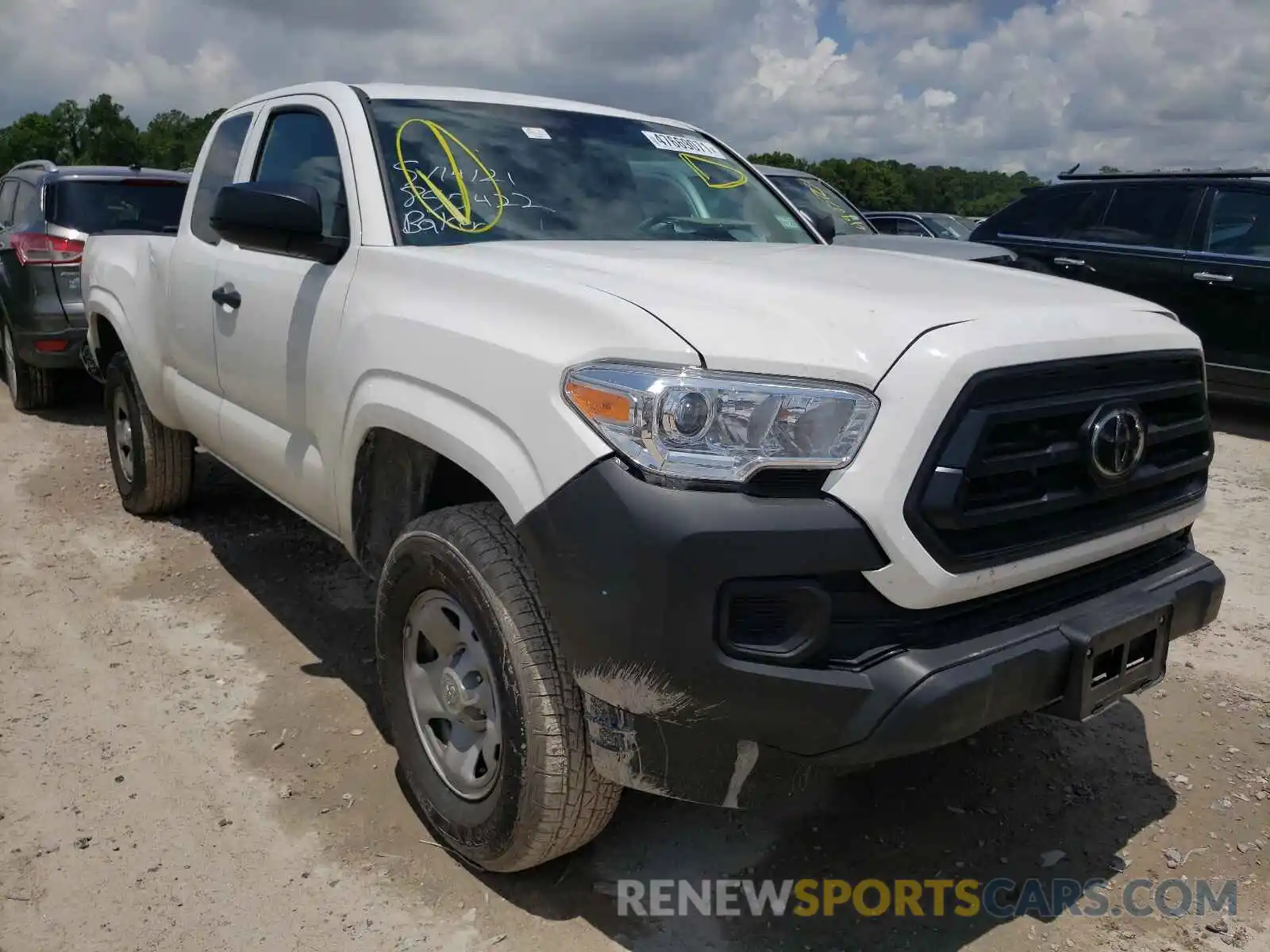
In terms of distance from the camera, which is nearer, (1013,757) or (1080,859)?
(1080,859)

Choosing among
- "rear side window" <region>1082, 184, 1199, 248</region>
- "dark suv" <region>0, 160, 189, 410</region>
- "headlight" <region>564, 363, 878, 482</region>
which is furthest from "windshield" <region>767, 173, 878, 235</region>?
"headlight" <region>564, 363, 878, 482</region>

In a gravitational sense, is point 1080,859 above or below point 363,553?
below

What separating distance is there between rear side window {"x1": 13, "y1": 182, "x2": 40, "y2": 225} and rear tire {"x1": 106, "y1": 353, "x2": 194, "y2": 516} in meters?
2.87

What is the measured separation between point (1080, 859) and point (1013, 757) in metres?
0.50

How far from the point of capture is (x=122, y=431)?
5.39m

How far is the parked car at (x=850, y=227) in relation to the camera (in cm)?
714

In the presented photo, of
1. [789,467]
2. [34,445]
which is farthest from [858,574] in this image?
[34,445]

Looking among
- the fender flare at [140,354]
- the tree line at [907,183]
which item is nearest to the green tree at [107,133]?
the tree line at [907,183]

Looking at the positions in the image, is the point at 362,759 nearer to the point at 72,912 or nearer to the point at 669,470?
the point at 72,912

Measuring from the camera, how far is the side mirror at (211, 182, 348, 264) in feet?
9.46

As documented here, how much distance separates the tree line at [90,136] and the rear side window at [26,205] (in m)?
70.9

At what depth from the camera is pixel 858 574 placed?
2021 millimetres

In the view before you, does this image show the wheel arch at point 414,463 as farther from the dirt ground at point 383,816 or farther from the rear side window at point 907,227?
the rear side window at point 907,227

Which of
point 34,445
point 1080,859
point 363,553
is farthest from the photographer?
point 34,445
